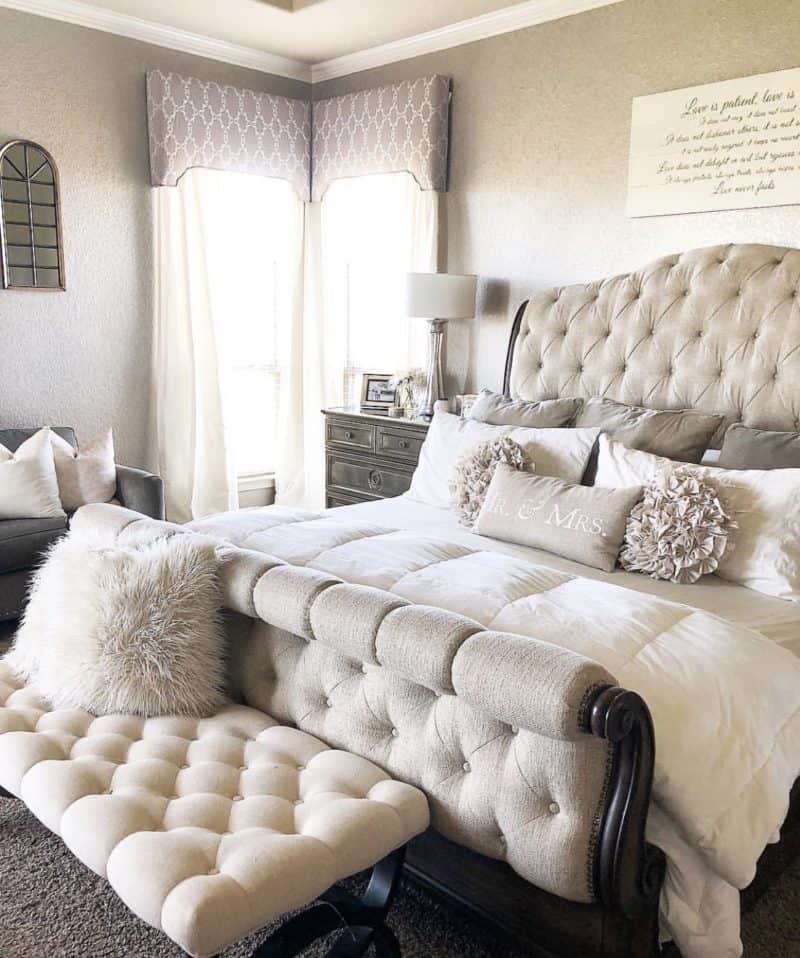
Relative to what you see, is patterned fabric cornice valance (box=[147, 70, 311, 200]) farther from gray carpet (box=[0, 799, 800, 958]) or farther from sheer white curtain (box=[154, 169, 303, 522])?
gray carpet (box=[0, 799, 800, 958])

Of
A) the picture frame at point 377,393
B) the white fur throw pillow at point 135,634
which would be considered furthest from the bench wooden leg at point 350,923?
the picture frame at point 377,393

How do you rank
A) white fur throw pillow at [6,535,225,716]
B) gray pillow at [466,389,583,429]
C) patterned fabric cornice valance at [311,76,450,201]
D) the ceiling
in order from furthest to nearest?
patterned fabric cornice valance at [311,76,450,201] < the ceiling < gray pillow at [466,389,583,429] < white fur throw pillow at [6,535,225,716]

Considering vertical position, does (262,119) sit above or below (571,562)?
above

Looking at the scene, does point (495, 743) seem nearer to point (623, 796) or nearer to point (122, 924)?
point (623, 796)

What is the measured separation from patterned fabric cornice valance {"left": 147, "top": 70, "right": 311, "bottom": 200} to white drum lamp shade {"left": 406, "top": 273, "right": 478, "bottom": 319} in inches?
53.1

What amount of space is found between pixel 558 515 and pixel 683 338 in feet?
3.61

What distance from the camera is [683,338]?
10.6 ft

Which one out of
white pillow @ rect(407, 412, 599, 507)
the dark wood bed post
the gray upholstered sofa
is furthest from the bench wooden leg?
the gray upholstered sofa

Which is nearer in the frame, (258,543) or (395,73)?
(258,543)

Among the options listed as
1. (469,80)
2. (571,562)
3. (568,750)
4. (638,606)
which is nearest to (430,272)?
(469,80)

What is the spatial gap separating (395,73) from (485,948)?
4.14 m

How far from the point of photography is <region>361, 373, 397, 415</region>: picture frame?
14.6ft

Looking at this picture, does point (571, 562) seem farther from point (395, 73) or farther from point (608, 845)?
point (395, 73)

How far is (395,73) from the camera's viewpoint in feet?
14.7
